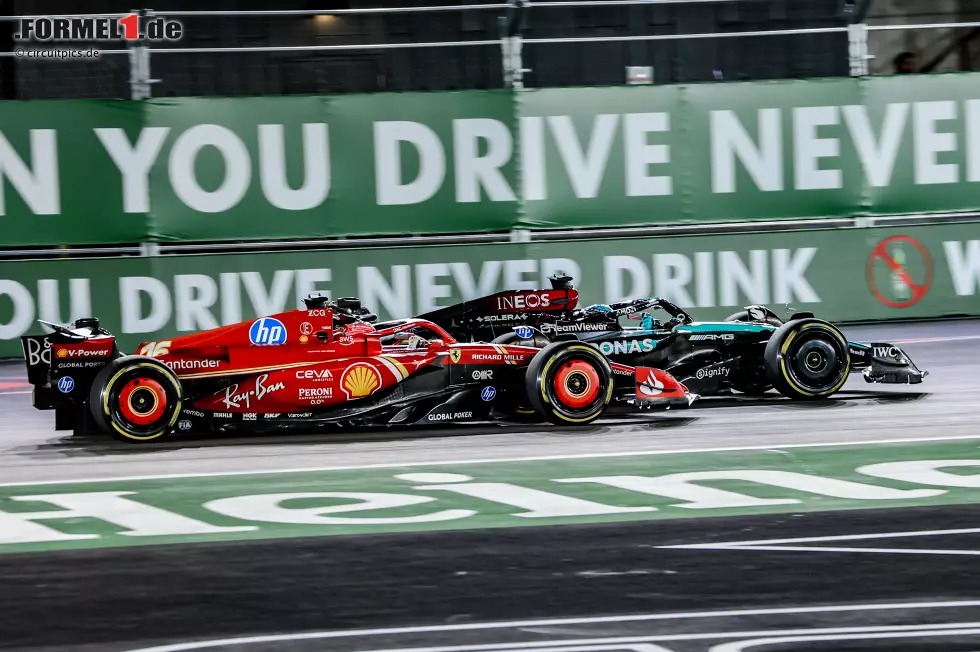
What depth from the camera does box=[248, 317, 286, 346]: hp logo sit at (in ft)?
34.6

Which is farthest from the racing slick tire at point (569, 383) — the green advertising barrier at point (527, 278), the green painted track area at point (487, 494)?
the green advertising barrier at point (527, 278)

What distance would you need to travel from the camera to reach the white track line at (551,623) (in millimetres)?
5273

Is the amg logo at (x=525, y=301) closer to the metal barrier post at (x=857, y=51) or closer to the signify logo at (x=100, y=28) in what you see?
the signify logo at (x=100, y=28)

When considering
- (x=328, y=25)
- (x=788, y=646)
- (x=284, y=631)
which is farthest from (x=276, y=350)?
(x=328, y=25)

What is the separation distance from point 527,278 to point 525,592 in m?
10.7

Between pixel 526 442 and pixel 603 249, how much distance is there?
678cm

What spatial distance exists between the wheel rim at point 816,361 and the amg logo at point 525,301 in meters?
2.20

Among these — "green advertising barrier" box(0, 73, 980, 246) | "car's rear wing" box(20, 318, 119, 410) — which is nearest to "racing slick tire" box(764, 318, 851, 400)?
"car's rear wing" box(20, 318, 119, 410)

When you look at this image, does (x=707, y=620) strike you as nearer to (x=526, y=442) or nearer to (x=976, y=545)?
(x=976, y=545)

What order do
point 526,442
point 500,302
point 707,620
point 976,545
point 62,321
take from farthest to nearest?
point 62,321 → point 500,302 → point 526,442 → point 976,545 → point 707,620

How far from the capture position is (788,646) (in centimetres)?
512

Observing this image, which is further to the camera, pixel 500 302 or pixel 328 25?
pixel 328 25

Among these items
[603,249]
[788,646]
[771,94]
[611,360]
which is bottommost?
[788,646]

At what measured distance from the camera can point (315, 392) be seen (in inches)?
416
